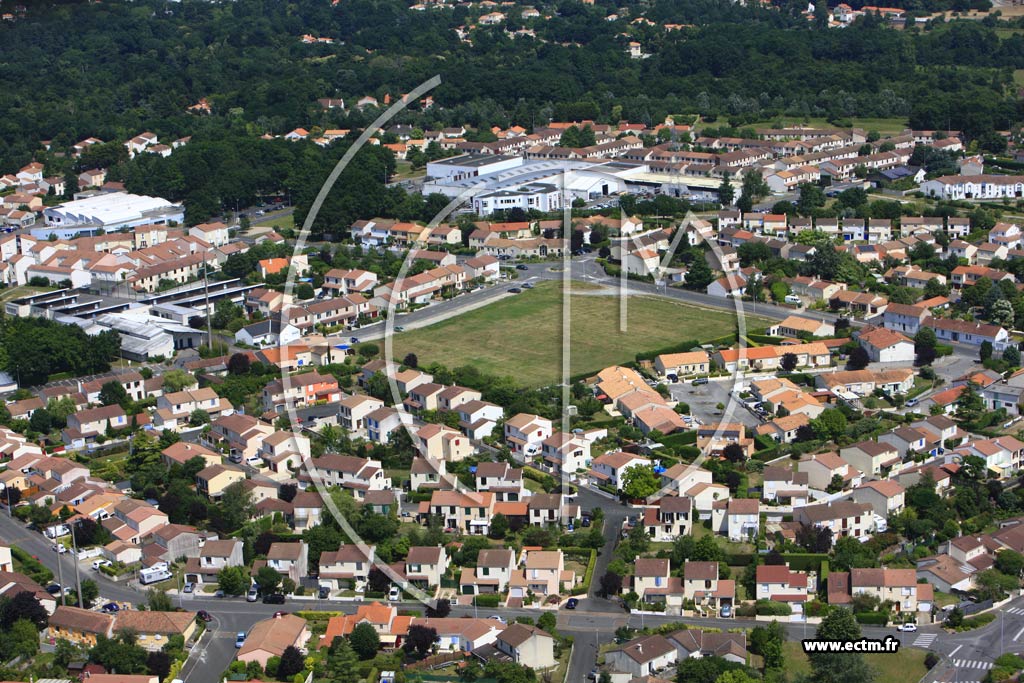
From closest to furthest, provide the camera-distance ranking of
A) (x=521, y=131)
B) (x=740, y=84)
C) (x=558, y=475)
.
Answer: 1. (x=558, y=475)
2. (x=521, y=131)
3. (x=740, y=84)

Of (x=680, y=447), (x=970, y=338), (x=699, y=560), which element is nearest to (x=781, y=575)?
(x=699, y=560)

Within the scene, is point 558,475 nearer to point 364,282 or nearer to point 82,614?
point 82,614

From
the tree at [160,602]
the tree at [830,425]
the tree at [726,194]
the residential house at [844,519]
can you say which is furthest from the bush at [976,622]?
the tree at [726,194]

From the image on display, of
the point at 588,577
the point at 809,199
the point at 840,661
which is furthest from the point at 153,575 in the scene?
the point at 809,199

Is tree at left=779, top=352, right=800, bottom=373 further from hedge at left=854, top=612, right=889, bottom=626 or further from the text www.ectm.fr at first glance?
the text www.ectm.fr

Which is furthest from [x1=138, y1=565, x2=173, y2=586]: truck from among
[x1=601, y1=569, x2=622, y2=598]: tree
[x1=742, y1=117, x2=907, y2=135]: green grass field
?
[x1=742, y1=117, x2=907, y2=135]: green grass field

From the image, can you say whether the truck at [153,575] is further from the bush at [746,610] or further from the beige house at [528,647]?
the bush at [746,610]
